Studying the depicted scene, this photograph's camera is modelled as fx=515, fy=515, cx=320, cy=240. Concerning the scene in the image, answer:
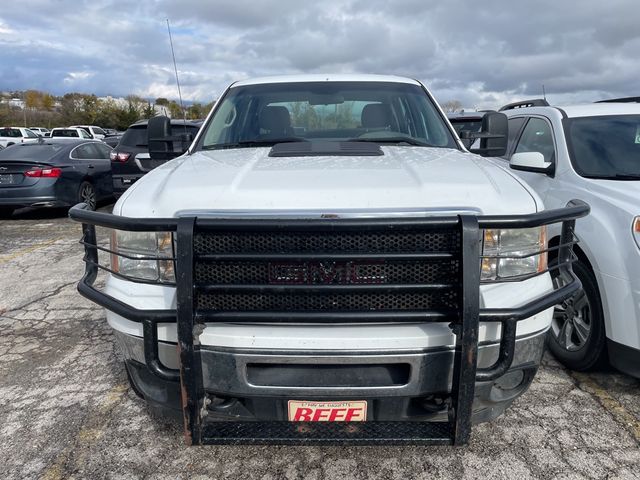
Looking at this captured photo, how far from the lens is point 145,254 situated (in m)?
2.19

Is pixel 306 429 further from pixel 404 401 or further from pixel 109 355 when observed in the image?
pixel 109 355

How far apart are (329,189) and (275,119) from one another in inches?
63.9

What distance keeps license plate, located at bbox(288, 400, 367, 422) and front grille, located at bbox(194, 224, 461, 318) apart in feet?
1.24

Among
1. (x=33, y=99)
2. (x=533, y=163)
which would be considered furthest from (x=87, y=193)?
(x=33, y=99)

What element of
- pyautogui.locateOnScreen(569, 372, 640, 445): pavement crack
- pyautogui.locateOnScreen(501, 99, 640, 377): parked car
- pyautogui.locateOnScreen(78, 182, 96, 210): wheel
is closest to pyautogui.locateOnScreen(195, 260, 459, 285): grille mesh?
pyautogui.locateOnScreen(501, 99, 640, 377): parked car

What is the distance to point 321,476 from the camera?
251cm

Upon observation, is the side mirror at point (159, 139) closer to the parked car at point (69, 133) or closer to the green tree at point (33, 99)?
the parked car at point (69, 133)

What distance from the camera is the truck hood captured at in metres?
2.09

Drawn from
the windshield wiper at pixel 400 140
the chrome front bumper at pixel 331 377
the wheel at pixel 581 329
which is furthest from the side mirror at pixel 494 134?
the chrome front bumper at pixel 331 377

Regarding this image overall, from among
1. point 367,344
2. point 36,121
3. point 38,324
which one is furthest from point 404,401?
point 36,121

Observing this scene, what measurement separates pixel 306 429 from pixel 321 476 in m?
0.55

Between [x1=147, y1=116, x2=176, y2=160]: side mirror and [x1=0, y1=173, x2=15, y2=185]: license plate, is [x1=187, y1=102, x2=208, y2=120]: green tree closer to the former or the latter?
[x1=147, y1=116, x2=176, y2=160]: side mirror

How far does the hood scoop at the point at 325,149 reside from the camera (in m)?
2.84

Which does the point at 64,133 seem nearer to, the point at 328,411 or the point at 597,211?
the point at 597,211
